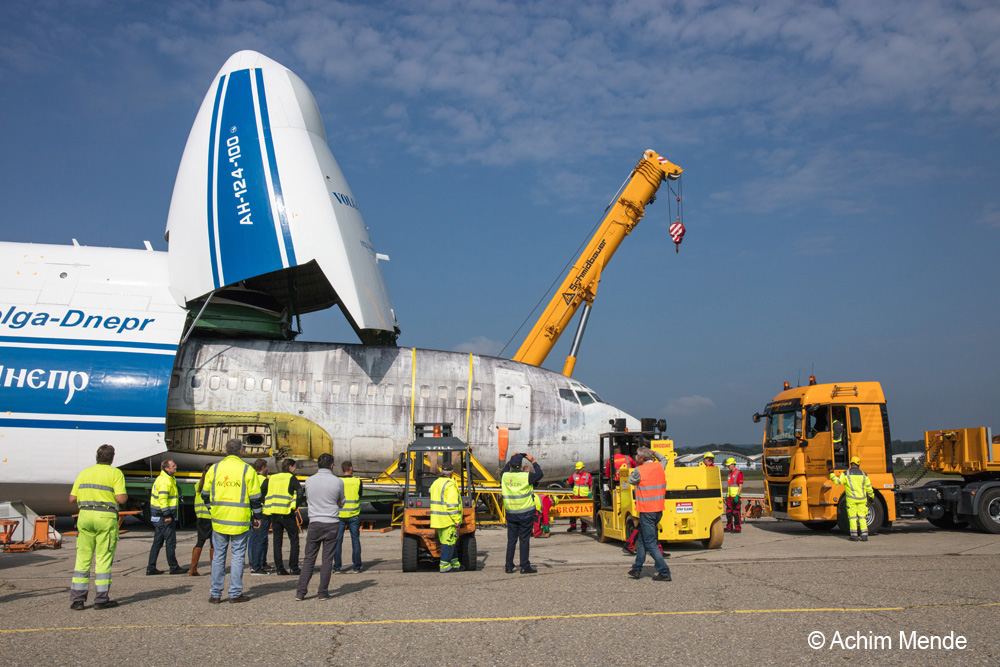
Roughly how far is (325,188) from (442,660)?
14673 mm

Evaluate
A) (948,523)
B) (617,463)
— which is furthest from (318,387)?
(948,523)

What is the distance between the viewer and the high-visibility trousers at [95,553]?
778cm

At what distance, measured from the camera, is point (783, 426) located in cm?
1622

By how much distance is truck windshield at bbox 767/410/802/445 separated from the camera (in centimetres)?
1571

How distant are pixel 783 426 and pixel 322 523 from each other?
11.8 meters

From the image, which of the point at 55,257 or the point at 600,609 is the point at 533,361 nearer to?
the point at 55,257

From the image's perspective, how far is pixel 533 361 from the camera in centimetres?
2569

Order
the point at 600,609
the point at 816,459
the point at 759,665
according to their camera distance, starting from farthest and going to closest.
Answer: the point at 816,459 < the point at 600,609 < the point at 759,665

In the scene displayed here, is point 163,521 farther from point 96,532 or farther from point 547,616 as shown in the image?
point 547,616

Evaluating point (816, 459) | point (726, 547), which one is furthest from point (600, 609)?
point (816, 459)

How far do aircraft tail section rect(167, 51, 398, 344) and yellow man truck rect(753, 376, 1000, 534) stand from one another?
34.2 ft

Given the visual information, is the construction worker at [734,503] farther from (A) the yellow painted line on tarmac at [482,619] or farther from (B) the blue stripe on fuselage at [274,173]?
(B) the blue stripe on fuselage at [274,173]

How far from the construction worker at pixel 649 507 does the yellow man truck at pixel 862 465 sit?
6775 mm

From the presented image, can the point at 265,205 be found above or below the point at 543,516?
above
